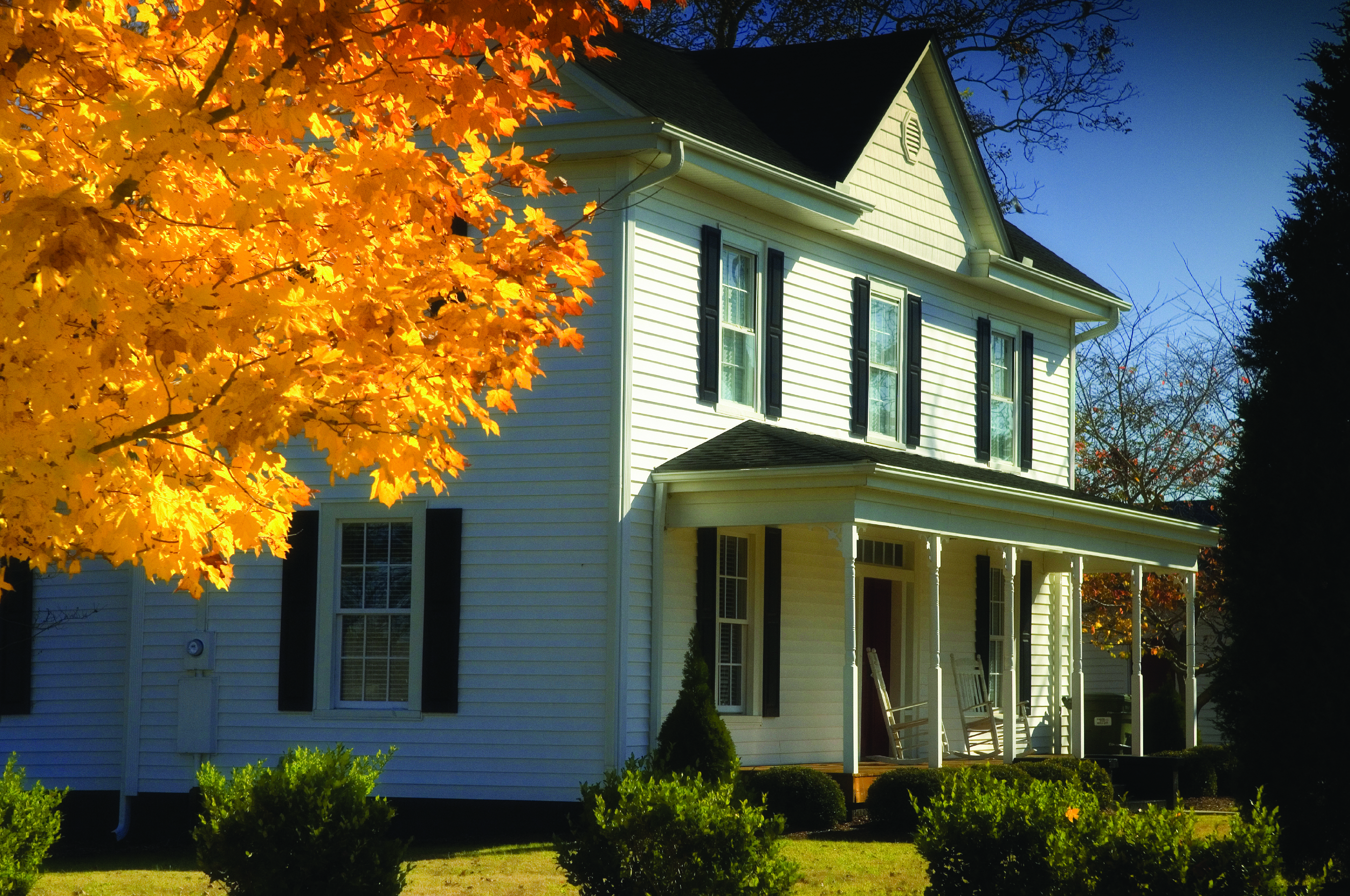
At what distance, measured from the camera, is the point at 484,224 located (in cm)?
771

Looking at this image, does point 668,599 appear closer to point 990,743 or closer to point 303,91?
point 990,743

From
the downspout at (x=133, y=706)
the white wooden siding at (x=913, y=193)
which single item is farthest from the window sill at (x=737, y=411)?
the downspout at (x=133, y=706)

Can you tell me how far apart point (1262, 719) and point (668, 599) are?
622 centimetres

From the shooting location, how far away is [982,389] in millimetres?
19594

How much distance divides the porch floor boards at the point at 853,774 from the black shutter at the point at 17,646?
24.9 feet

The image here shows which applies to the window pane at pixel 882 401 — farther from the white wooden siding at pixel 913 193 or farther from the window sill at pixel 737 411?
the window sill at pixel 737 411

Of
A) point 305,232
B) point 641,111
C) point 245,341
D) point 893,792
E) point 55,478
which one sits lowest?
point 893,792

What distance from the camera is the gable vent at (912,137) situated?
717 inches

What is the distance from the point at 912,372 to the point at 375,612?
7.06m

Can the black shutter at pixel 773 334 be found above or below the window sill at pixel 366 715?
above

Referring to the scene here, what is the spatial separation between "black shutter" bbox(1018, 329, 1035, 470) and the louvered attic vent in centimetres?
300

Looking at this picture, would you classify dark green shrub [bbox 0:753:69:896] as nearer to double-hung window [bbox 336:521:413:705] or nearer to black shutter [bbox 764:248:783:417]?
double-hung window [bbox 336:521:413:705]

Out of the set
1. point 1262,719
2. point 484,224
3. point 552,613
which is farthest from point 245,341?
point 552,613

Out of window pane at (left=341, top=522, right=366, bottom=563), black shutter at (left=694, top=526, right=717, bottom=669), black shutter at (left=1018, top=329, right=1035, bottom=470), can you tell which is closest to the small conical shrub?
black shutter at (left=694, top=526, right=717, bottom=669)
